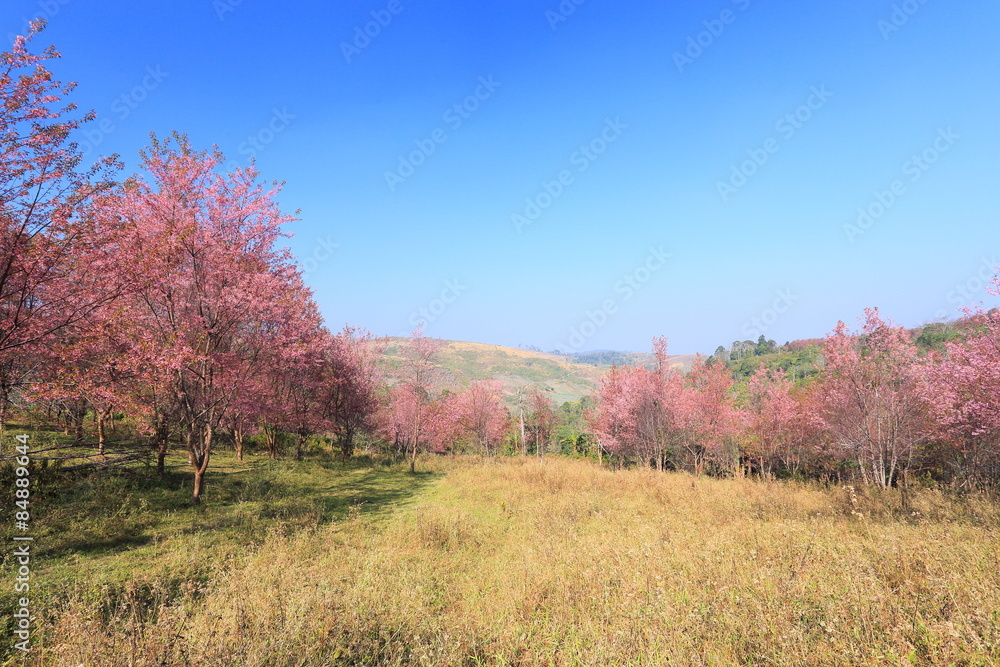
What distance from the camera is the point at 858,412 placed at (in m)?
13.0

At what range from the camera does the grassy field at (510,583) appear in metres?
3.84

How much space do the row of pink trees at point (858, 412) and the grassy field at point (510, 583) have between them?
397 cm

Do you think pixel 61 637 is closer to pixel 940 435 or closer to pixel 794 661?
pixel 794 661

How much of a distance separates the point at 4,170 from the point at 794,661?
11.7 m

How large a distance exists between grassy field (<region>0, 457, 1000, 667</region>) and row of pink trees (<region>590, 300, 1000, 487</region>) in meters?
3.97

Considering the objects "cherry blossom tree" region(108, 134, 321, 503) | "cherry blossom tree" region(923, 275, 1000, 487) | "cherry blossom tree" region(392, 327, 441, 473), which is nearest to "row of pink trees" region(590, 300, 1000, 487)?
"cherry blossom tree" region(923, 275, 1000, 487)

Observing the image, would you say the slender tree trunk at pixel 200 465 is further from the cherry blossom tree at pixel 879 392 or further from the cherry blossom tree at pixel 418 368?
the cherry blossom tree at pixel 879 392

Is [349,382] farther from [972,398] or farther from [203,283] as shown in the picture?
[972,398]

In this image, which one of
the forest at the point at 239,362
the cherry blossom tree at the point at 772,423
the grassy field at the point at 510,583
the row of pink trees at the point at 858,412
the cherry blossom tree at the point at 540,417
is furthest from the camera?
the cherry blossom tree at the point at 540,417

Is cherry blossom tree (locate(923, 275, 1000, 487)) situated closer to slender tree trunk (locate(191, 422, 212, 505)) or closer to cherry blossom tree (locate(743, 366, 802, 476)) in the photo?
cherry blossom tree (locate(743, 366, 802, 476))

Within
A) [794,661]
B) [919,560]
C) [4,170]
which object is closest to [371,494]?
[4,170]

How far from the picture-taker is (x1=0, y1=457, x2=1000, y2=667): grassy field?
Answer: 3.84 metres

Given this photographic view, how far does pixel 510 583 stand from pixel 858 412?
561 inches

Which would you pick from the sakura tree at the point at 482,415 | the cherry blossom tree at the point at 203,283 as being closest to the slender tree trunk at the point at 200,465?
the cherry blossom tree at the point at 203,283
